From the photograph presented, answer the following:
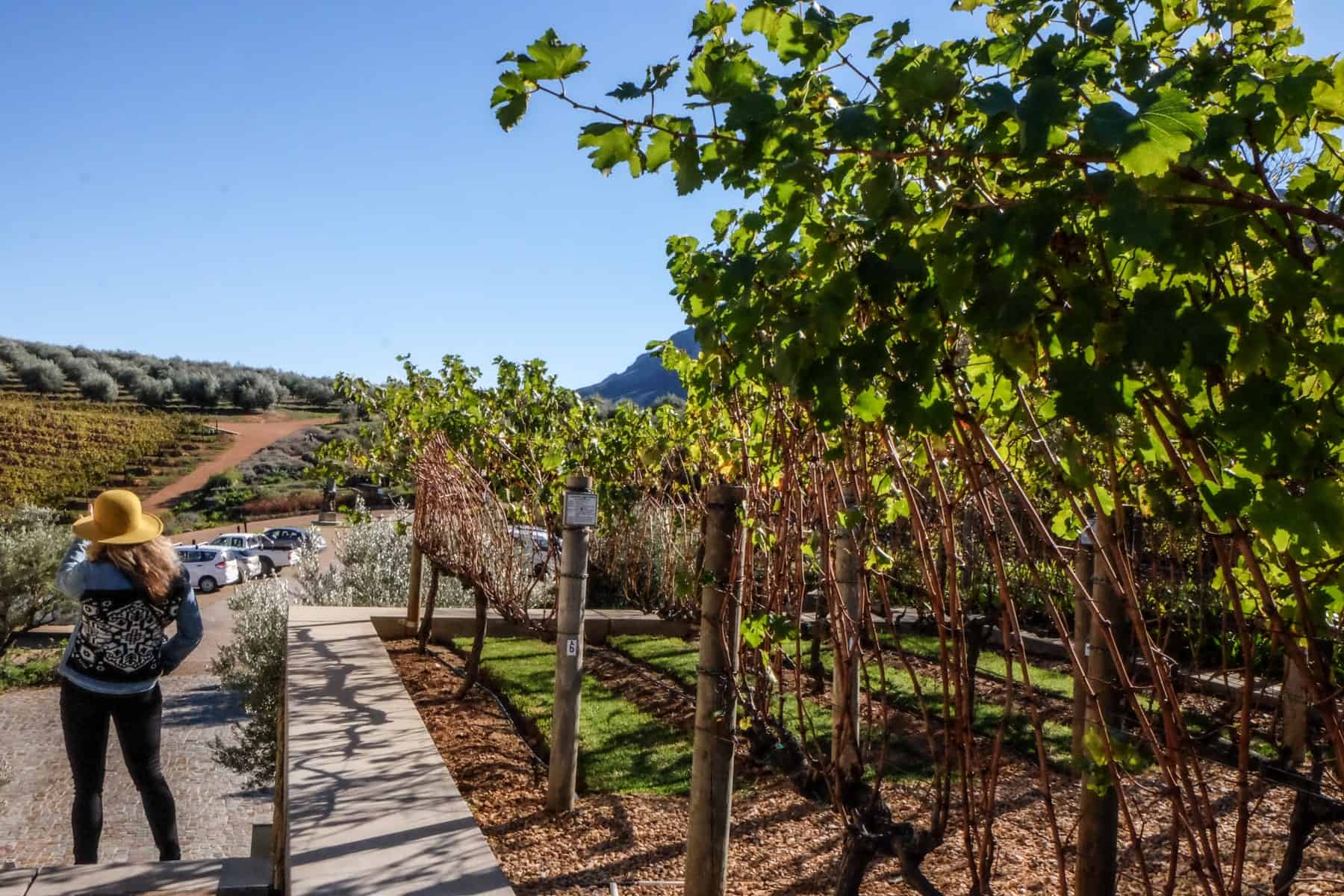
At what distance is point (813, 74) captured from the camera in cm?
195

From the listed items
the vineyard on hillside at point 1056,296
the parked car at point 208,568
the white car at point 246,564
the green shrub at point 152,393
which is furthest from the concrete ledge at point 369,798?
the green shrub at point 152,393

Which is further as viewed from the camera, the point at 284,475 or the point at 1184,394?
the point at 284,475

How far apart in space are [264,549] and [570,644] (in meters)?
29.3

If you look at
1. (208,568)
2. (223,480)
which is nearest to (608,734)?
(208,568)

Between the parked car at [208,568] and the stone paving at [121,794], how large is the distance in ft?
35.6

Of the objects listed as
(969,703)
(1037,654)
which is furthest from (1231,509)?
(1037,654)

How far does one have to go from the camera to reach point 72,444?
44.9m

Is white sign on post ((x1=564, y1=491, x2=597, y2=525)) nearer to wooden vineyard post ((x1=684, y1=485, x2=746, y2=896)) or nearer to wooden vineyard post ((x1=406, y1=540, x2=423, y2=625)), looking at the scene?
wooden vineyard post ((x1=684, y1=485, x2=746, y2=896))

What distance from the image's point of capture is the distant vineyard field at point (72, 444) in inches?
1526

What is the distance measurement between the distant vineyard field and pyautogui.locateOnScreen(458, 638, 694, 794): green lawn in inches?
1216

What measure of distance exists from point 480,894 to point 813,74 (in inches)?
112

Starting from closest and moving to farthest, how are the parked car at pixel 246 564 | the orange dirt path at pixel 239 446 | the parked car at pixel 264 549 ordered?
the parked car at pixel 246 564, the parked car at pixel 264 549, the orange dirt path at pixel 239 446

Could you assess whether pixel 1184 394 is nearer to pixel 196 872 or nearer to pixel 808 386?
pixel 808 386

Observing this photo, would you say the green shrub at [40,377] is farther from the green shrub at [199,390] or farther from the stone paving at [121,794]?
the stone paving at [121,794]
